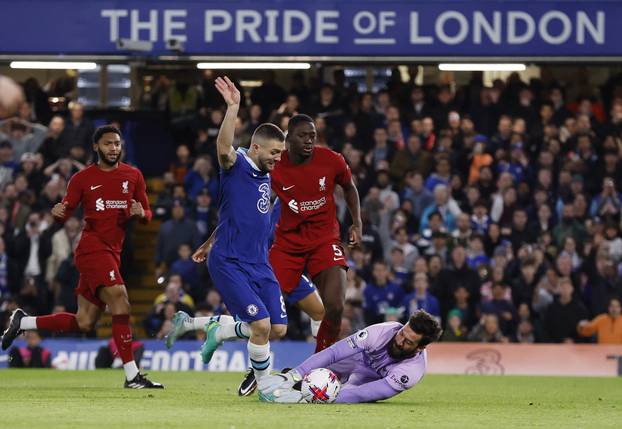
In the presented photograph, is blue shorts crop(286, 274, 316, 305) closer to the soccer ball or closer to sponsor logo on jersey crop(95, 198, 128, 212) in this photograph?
sponsor logo on jersey crop(95, 198, 128, 212)

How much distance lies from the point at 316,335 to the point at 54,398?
8.55 feet

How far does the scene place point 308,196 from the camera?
46.0 feet

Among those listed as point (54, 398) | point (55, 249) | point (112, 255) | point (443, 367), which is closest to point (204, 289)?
point (55, 249)

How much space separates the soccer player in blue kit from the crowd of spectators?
9.08 m

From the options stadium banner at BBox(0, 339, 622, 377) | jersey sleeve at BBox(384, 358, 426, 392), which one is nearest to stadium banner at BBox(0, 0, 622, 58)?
stadium banner at BBox(0, 339, 622, 377)

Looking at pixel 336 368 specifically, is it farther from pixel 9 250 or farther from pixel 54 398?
pixel 9 250

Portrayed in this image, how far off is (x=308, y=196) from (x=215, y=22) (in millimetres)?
11072

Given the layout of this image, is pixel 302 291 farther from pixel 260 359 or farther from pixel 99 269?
pixel 260 359

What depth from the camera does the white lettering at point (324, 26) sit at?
24625mm

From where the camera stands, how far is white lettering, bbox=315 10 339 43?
80.8 feet

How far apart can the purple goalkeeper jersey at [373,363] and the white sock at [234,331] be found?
0.86 metres

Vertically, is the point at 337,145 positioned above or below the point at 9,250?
above

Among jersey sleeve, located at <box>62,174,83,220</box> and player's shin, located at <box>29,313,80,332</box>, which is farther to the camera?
player's shin, located at <box>29,313,80,332</box>

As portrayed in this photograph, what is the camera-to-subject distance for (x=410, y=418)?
10984 mm
